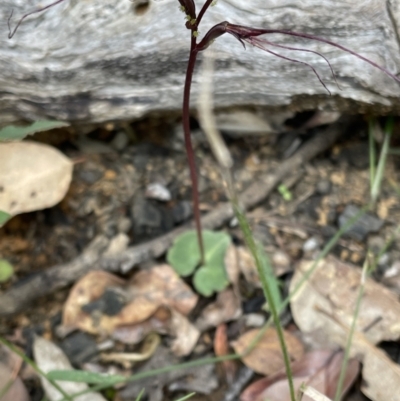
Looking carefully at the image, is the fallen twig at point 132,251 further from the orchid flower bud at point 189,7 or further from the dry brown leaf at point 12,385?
the orchid flower bud at point 189,7

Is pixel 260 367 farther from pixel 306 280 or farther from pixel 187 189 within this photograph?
pixel 187 189

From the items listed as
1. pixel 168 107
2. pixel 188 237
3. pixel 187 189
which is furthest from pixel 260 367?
pixel 168 107

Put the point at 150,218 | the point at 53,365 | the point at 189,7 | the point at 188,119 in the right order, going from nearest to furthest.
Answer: the point at 189,7 < the point at 188,119 < the point at 53,365 < the point at 150,218

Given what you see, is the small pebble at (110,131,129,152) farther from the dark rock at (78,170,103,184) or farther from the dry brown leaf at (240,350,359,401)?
the dry brown leaf at (240,350,359,401)

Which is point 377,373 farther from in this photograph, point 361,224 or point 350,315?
point 361,224

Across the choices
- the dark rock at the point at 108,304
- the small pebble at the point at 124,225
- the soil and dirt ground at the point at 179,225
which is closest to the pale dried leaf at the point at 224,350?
the soil and dirt ground at the point at 179,225

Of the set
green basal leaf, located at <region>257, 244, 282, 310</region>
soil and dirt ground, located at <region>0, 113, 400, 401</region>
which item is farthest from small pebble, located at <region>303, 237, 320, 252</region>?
green basal leaf, located at <region>257, 244, 282, 310</region>

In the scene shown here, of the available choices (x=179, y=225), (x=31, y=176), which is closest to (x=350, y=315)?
(x=179, y=225)
